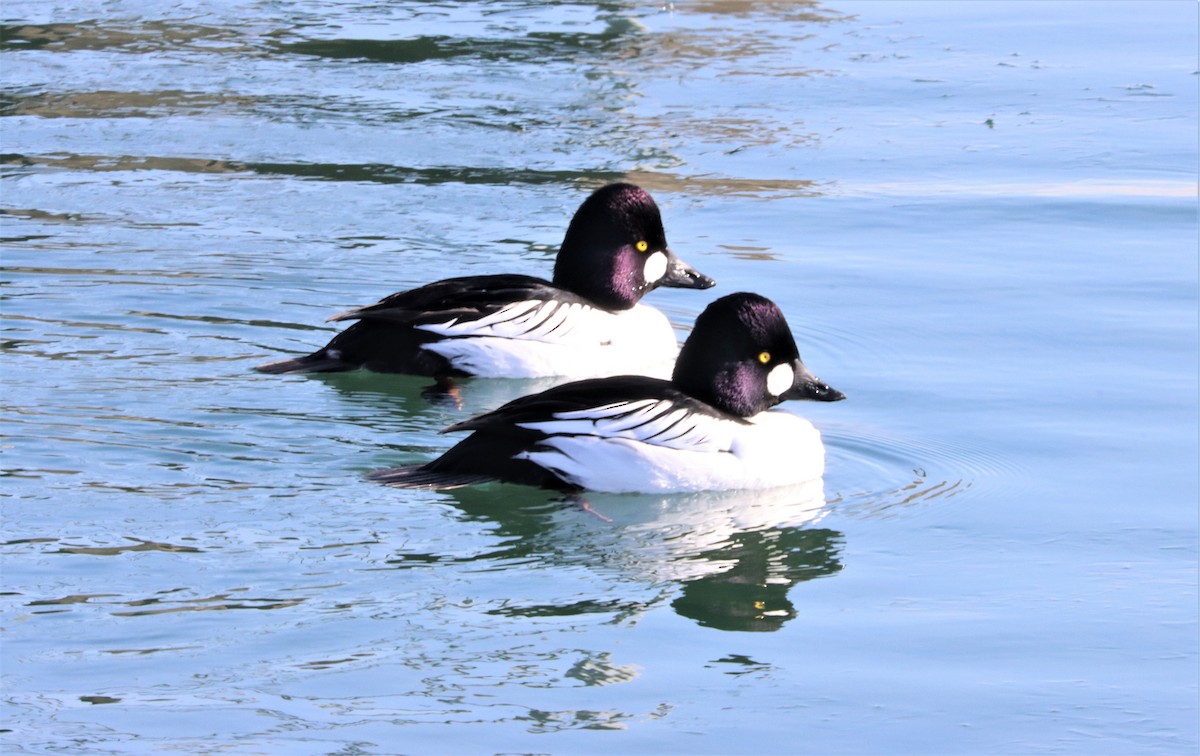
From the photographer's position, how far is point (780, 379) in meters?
7.32

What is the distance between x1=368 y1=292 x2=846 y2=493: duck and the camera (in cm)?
693

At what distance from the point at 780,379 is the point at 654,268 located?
1.92 metres

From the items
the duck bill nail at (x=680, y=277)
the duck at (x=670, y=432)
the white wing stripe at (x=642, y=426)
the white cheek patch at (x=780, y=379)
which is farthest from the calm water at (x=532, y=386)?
the duck bill nail at (x=680, y=277)

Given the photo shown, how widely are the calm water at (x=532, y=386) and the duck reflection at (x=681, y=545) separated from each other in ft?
0.07

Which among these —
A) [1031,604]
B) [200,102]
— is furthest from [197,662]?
[200,102]

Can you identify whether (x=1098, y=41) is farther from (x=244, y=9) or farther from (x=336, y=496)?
(x=336, y=496)

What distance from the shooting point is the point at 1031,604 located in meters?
6.06

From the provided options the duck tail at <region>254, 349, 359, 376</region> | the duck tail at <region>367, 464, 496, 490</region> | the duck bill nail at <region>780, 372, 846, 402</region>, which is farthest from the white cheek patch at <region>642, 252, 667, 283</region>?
the duck tail at <region>367, 464, 496, 490</region>

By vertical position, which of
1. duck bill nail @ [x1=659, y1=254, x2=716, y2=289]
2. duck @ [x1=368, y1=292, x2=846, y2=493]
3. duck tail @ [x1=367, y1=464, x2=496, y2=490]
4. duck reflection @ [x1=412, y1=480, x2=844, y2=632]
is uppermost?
duck bill nail @ [x1=659, y1=254, x2=716, y2=289]

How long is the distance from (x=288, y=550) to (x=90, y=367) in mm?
2389

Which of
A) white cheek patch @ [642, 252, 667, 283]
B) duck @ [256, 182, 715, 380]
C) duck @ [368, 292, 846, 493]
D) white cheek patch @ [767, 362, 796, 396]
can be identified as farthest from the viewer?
white cheek patch @ [642, 252, 667, 283]

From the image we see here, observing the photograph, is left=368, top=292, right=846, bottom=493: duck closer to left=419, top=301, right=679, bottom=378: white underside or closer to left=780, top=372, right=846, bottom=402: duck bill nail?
left=780, top=372, right=846, bottom=402: duck bill nail

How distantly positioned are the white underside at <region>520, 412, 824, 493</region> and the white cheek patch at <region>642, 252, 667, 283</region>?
2.09 m

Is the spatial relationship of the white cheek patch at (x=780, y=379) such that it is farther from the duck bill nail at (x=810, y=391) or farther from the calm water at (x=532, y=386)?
the calm water at (x=532, y=386)
